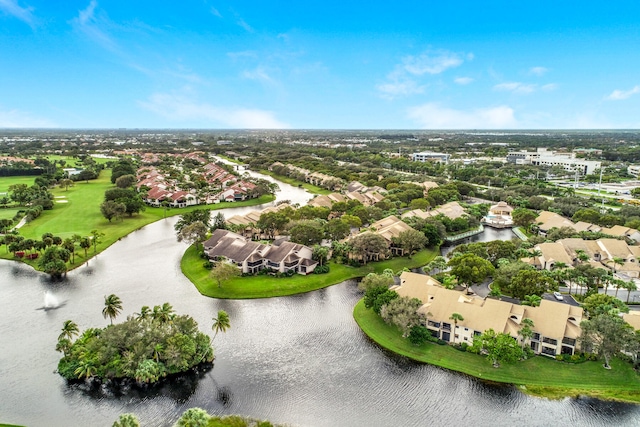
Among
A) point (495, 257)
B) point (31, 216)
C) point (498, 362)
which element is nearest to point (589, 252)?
point (495, 257)

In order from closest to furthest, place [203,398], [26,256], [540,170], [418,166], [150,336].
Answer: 1. [203,398]
2. [150,336]
3. [26,256]
4. [540,170]
5. [418,166]

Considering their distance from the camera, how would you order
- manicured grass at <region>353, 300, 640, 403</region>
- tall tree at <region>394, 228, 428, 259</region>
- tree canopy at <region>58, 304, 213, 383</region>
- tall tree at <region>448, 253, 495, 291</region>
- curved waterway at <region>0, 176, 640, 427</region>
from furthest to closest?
1. tall tree at <region>394, 228, 428, 259</region>
2. tall tree at <region>448, 253, 495, 291</region>
3. tree canopy at <region>58, 304, 213, 383</region>
4. manicured grass at <region>353, 300, 640, 403</region>
5. curved waterway at <region>0, 176, 640, 427</region>

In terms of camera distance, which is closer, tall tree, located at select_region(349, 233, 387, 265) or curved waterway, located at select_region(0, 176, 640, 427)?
curved waterway, located at select_region(0, 176, 640, 427)

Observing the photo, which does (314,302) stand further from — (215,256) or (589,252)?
(589,252)

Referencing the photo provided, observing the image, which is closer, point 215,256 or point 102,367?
point 102,367

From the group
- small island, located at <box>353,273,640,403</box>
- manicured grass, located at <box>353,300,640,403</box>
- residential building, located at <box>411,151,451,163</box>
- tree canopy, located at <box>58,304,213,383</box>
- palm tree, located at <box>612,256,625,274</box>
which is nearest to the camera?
manicured grass, located at <box>353,300,640,403</box>

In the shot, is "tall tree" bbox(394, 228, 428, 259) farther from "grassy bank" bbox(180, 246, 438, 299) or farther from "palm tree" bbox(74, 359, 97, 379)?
"palm tree" bbox(74, 359, 97, 379)

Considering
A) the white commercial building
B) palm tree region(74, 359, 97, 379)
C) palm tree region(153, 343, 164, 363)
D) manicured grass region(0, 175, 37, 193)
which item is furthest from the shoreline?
the white commercial building
